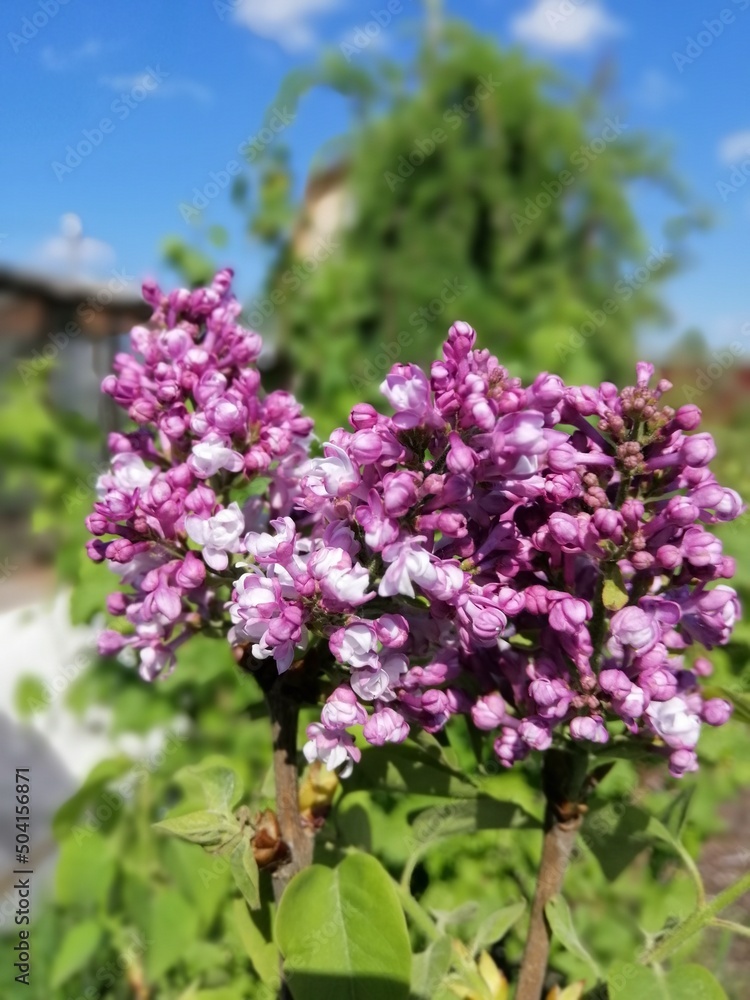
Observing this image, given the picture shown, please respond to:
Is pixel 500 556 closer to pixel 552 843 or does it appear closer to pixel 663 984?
pixel 552 843

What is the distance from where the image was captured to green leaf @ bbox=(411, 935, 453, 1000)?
2.40 feet

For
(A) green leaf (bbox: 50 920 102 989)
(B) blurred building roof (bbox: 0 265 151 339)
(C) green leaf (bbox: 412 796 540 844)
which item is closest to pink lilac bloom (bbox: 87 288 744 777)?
(C) green leaf (bbox: 412 796 540 844)

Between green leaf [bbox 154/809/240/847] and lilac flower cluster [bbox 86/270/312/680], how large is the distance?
15cm

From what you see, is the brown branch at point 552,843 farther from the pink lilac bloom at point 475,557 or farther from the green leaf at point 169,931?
the green leaf at point 169,931

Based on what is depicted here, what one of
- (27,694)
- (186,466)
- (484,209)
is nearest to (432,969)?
(186,466)

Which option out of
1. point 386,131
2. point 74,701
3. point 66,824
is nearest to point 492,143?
point 386,131

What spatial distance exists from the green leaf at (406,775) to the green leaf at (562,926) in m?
0.11

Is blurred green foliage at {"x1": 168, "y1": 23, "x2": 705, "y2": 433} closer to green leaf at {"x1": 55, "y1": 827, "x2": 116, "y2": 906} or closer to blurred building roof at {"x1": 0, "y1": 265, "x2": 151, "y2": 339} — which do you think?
blurred building roof at {"x1": 0, "y1": 265, "x2": 151, "y2": 339}

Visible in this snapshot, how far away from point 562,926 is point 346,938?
0.17m

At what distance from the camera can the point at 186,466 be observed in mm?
713

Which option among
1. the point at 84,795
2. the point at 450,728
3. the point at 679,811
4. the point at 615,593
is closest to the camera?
the point at 615,593

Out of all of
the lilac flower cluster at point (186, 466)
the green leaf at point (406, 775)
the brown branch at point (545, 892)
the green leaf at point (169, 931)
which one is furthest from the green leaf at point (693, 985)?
A: the green leaf at point (169, 931)

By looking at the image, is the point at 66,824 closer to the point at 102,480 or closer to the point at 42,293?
the point at 102,480

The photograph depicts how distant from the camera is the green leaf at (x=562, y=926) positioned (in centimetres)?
68
